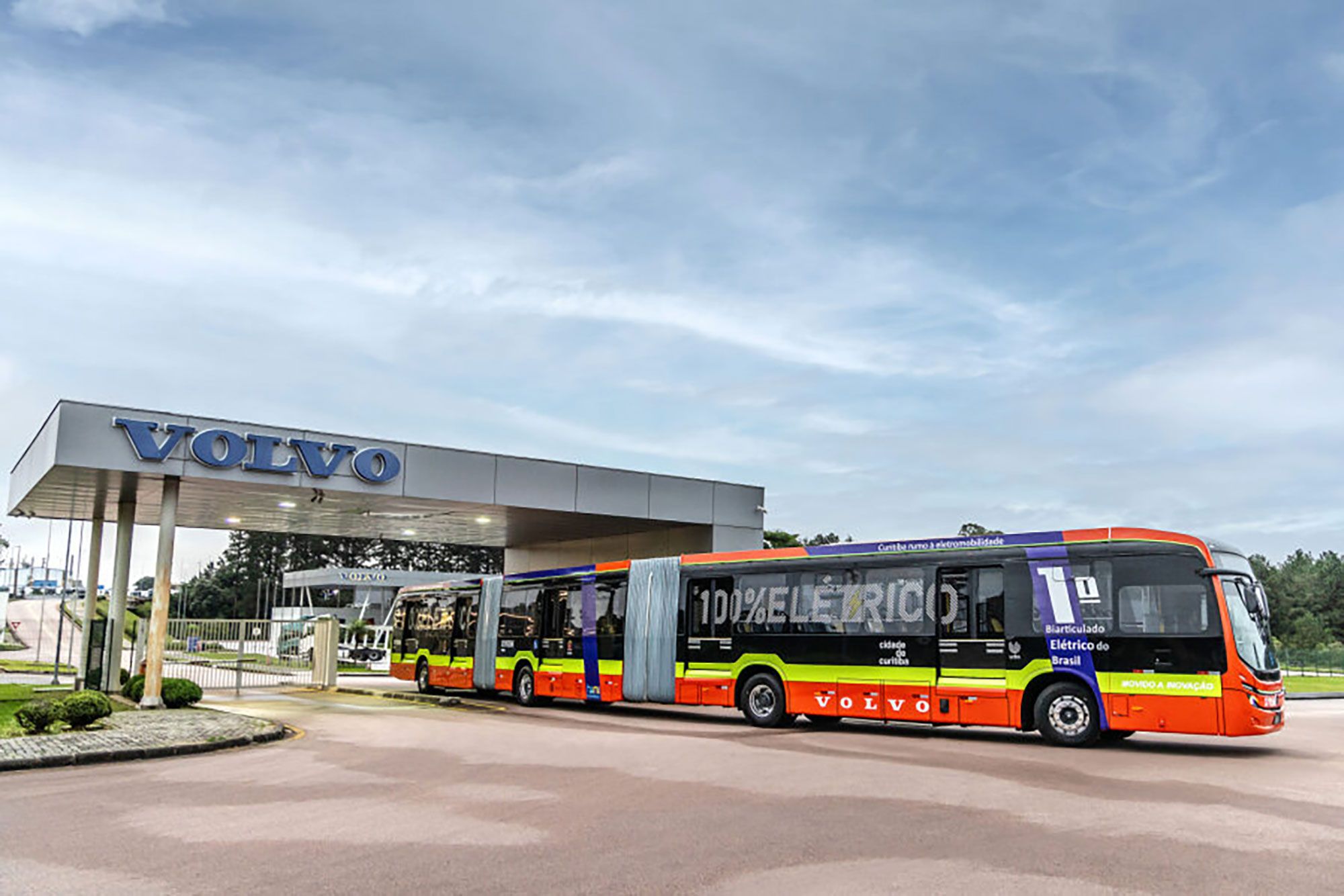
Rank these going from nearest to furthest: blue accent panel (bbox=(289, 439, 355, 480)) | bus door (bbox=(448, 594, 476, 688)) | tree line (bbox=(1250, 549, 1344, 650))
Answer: blue accent panel (bbox=(289, 439, 355, 480)), bus door (bbox=(448, 594, 476, 688)), tree line (bbox=(1250, 549, 1344, 650))

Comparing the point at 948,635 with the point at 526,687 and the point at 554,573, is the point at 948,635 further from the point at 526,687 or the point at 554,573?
the point at 526,687

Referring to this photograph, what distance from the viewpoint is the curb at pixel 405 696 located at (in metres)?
26.5

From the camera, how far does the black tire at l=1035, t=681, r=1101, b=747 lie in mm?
15977

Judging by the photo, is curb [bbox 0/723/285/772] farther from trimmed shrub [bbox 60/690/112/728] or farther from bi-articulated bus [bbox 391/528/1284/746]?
bi-articulated bus [bbox 391/528/1284/746]

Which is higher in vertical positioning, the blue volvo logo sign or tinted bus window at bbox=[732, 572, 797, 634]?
the blue volvo logo sign

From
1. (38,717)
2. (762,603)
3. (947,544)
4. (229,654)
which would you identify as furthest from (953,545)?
(229,654)

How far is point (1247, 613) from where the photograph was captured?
51.3ft

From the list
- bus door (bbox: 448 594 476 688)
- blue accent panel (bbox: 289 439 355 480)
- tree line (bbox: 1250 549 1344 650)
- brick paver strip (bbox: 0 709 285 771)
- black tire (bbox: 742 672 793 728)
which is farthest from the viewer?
tree line (bbox: 1250 549 1344 650)

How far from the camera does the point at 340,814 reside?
989 cm

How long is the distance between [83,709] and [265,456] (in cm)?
757

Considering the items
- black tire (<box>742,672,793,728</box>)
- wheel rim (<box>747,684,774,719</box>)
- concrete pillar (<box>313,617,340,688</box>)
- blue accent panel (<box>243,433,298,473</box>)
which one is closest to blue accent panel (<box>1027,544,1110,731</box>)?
black tire (<box>742,672,793,728</box>)

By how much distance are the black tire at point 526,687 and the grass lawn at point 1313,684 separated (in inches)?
1170

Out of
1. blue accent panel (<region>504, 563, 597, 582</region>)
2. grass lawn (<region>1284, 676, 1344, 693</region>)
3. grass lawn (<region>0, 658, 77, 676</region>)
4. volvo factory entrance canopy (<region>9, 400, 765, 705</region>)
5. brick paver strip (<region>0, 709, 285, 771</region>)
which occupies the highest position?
volvo factory entrance canopy (<region>9, 400, 765, 705</region>)

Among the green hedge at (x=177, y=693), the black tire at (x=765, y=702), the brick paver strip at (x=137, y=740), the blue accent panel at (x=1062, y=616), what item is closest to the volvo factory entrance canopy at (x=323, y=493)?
the green hedge at (x=177, y=693)
